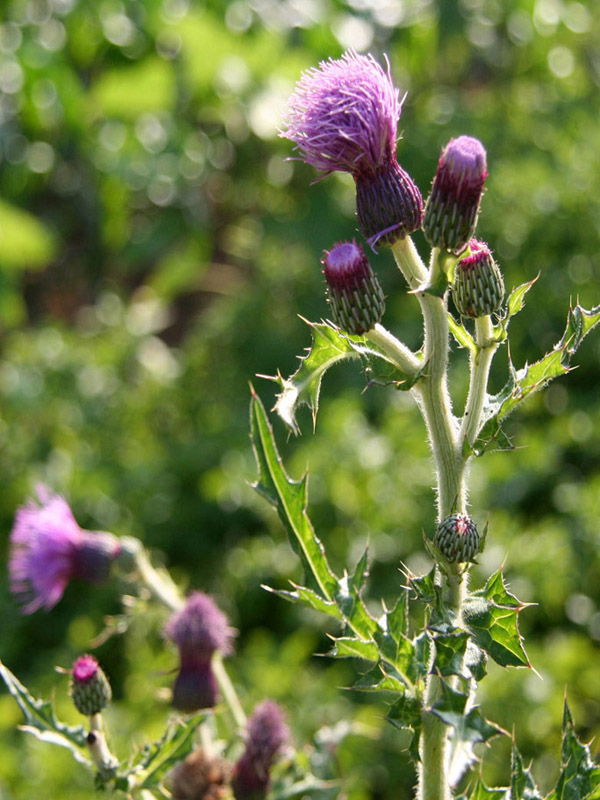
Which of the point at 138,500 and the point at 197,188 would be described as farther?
the point at 197,188

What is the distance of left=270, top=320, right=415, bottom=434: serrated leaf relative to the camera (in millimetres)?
1109

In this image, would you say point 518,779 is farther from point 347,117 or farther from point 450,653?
point 347,117

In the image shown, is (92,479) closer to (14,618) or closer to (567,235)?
(14,618)

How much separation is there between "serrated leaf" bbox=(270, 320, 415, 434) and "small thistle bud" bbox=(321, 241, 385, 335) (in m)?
0.02

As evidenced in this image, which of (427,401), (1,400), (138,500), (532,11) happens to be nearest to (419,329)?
(138,500)

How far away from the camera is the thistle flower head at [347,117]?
1186 mm

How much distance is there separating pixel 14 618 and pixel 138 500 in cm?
71

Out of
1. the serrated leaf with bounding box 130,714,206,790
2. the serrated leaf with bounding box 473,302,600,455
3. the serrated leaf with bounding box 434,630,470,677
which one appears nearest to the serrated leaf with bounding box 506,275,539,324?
the serrated leaf with bounding box 473,302,600,455

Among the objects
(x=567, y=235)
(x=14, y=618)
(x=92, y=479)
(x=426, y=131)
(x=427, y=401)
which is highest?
(x=427, y=401)

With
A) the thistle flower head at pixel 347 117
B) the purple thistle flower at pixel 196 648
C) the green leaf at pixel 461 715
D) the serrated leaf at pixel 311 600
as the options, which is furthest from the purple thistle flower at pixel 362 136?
the purple thistle flower at pixel 196 648

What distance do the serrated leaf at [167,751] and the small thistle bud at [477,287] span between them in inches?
23.2

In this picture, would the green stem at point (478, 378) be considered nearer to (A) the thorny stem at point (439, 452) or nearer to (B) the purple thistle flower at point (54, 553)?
(A) the thorny stem at point (439, 452)

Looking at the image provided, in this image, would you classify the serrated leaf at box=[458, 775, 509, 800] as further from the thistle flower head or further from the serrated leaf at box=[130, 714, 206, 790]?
the thistle flower head

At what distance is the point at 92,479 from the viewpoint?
168 inches
